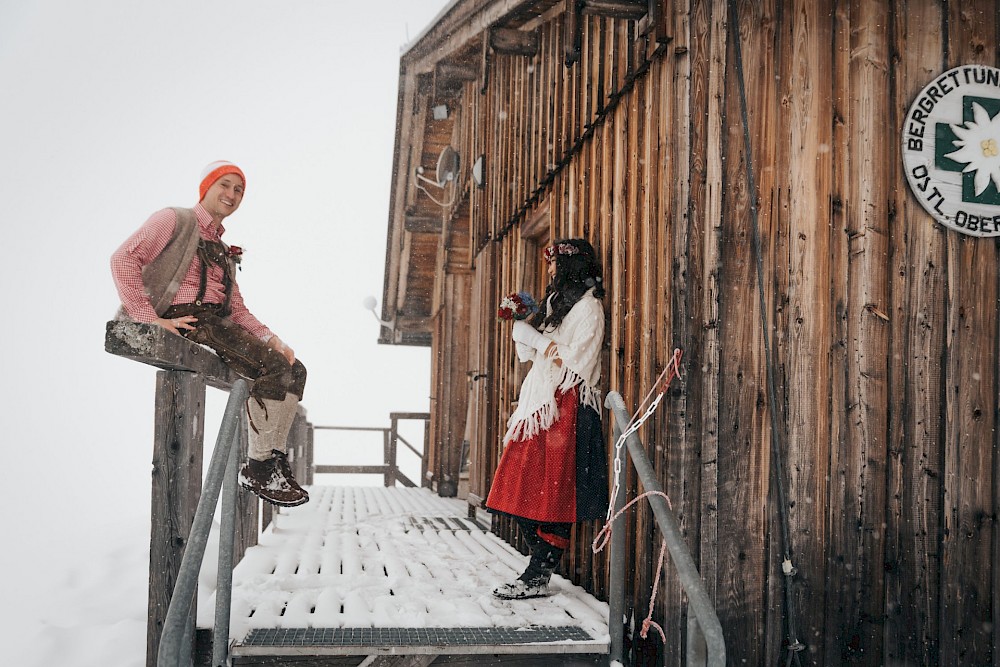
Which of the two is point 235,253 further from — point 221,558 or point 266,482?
point 221,558

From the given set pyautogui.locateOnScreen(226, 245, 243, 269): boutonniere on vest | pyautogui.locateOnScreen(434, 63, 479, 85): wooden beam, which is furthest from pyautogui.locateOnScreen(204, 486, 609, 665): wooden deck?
pyautogui.locateOnScreen(434, 63, 479, 85): wooden beam

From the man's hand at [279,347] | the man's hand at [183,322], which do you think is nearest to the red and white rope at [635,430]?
the man's hand at [279,347]

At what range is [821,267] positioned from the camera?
3.29m

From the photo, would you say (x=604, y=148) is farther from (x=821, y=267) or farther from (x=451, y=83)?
(x=451, y=83)

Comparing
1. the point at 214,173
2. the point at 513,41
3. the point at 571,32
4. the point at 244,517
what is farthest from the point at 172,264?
the point at 513,41

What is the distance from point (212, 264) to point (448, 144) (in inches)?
313

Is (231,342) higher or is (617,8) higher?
(617,8)

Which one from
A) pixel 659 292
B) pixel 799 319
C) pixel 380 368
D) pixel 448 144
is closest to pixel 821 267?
pixel 799 319

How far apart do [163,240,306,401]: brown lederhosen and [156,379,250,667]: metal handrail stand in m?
0.72

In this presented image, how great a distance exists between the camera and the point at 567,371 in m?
3.80

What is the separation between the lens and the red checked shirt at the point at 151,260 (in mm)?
3100

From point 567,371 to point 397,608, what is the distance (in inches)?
50.0

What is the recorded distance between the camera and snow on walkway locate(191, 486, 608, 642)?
3.29m

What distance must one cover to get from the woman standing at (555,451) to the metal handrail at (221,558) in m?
1.27
